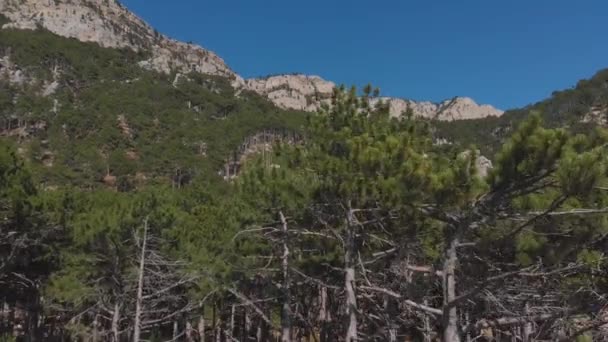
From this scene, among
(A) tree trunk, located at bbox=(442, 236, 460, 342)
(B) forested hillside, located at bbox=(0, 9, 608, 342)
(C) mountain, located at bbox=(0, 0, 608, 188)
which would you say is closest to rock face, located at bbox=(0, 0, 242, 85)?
(C) mountain, located at bbox=(0, 0, 608, 188)

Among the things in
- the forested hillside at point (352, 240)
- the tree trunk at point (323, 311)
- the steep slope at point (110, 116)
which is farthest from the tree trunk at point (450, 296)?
the steep slope at point (110, 116)

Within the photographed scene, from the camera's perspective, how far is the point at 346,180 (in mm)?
9750

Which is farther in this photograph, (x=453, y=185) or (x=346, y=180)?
(x=346, y=180)

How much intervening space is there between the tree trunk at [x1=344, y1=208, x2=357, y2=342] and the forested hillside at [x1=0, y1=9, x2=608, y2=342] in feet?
0.12

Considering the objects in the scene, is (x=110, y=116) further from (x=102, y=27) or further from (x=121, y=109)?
(x=102, y=27)

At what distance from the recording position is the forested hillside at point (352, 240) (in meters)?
6.83

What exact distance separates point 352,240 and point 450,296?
3815 mm

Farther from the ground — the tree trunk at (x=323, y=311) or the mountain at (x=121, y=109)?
the mountain at (x=121, y=109)

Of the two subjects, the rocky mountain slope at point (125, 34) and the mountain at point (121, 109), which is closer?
the mountain at point (121, 109)

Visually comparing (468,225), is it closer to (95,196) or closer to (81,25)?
(95,196)

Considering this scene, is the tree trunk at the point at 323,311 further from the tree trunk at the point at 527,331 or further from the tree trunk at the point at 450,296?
the tree trunk at the point at 450,296

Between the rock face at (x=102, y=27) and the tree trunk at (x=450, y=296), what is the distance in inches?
4390

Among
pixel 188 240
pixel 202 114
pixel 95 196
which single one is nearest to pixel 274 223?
pixel 188 240

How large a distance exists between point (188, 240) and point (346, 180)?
9107 mm
